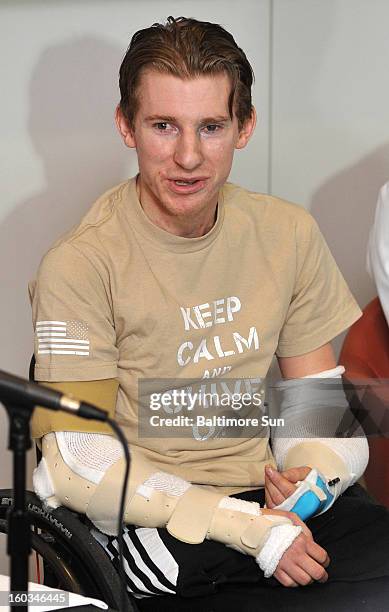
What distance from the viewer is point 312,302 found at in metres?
1.89

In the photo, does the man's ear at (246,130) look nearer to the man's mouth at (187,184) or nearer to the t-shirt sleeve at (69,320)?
the man's mouth at (187,184)

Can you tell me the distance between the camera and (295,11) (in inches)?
99.9

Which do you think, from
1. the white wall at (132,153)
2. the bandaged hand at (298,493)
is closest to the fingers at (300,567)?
the bandaged hand at (298,493)

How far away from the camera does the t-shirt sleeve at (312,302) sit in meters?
1.88

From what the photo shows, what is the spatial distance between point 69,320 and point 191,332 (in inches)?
8.2

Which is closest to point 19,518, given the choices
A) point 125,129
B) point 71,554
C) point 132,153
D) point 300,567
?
point 71,554

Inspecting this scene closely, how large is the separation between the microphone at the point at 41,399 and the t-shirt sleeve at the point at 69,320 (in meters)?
0.61

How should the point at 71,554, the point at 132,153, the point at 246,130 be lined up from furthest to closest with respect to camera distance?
the point at 132,153
the point at 246,130
the point at 71,554

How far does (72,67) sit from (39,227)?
0.37 meters

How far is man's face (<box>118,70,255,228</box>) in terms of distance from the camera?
5.51 feet

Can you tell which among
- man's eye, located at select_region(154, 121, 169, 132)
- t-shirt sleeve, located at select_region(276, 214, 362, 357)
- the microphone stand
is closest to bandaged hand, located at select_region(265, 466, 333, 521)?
t-shirt sleeve, located at select_region(276, 214, 362, 357)

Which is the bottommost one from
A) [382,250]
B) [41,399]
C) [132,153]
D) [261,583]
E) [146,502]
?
[261,583]

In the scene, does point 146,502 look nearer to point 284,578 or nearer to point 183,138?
point 284,578

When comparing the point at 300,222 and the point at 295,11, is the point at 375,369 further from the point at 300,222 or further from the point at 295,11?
the point at 295,11
